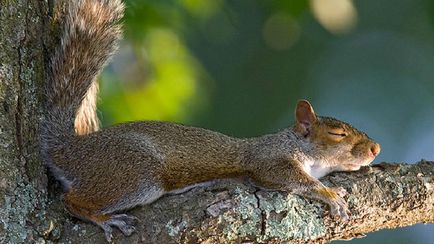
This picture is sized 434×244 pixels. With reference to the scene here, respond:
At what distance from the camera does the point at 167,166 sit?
8.04ft

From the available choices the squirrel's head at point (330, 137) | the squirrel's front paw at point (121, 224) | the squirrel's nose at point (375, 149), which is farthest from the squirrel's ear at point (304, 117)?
the squirrel's front paw at point (121, 224)

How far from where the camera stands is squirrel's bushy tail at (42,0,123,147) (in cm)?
244

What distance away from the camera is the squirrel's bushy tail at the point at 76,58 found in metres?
2.44

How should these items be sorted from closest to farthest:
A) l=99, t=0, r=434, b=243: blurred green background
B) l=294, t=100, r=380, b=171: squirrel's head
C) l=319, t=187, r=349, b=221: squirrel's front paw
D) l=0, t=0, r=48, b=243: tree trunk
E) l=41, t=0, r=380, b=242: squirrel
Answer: l=0, t=0, r=48, b=243: tree trunk → l=319, t=187, r=349, b=221: squirrel's front paw → l=41, t=0, r=380, b=242: squirrel → l=294, t=100, r=380, b=171: squirrel's head → l=99, t=0, r=434, b=243: blurred green background

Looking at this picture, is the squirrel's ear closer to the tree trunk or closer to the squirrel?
the squirrel

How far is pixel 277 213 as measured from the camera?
217 centimetres

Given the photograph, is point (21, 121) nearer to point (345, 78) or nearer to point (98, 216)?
point (98, 216)

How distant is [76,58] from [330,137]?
706mm

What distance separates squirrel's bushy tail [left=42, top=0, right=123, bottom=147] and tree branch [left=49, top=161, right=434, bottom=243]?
1.07ft

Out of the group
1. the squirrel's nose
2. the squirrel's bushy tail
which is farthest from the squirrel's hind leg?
the squirrel's nose

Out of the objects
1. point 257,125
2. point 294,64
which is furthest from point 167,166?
Answer: point 294,64

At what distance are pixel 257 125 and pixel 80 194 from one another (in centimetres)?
336

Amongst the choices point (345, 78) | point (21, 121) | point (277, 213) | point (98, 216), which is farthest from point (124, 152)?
point (345, 78)

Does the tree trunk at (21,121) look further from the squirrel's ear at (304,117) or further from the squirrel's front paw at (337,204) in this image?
the squirrel's ear at (304,117)
